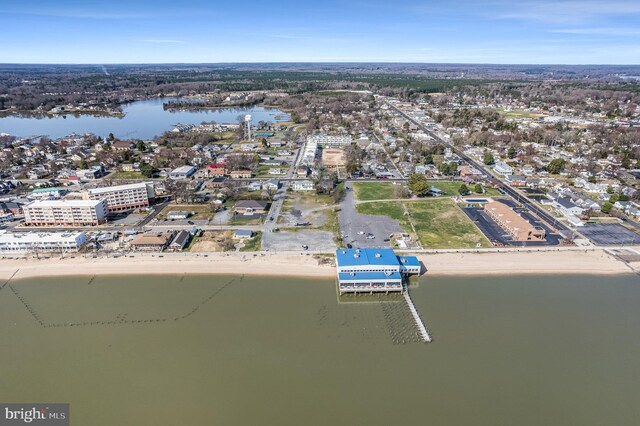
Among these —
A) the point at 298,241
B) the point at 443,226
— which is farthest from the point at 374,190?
the point at 298,241

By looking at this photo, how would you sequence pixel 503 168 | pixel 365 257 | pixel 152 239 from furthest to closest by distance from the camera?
pixel 503 168
pixel 152 239
pixel 365 257

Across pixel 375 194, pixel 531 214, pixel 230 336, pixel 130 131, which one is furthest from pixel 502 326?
pixel 130 131

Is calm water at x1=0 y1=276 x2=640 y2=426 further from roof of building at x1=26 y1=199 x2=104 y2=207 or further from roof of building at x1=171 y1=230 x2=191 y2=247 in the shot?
roof of building at x1=26 y1=199 x2=104 y2=207

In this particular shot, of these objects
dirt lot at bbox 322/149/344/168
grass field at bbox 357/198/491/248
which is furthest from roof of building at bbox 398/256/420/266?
dirt lot at bbox 322/149/344/168

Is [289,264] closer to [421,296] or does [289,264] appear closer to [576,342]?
[421,296]

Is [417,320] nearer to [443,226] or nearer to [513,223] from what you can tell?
[443,226]
